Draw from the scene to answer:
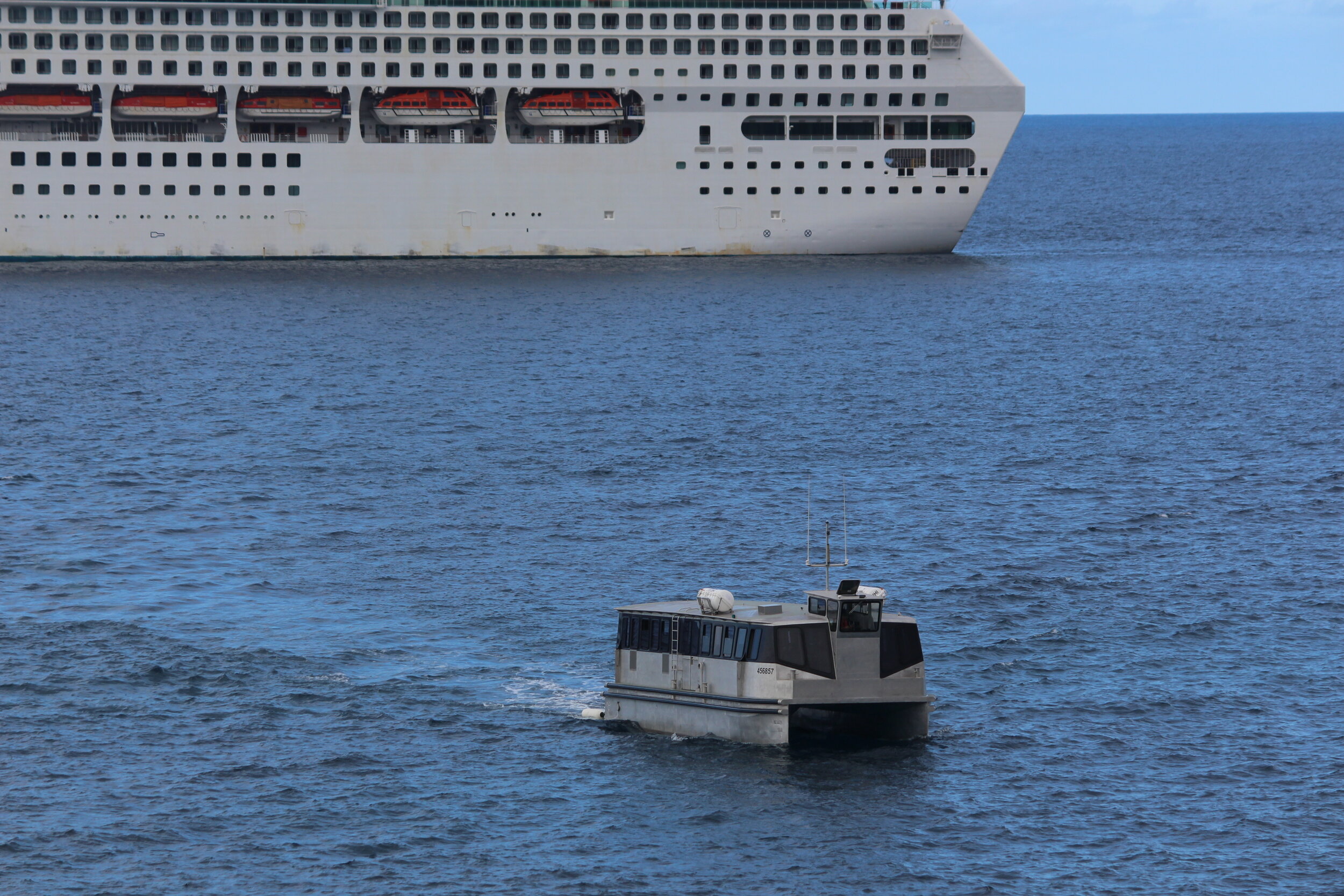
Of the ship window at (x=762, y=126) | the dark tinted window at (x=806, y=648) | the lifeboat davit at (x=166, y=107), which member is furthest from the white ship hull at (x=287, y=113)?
the dark tinted window at (x=806, y=648)

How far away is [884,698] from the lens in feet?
133

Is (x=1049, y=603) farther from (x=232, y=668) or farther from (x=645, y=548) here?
(x=232, y=668)

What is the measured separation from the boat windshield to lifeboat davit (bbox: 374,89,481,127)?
86.3 m

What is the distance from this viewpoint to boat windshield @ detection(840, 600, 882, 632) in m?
40.7

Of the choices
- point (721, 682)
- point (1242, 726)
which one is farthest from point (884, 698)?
point (1242, 726)

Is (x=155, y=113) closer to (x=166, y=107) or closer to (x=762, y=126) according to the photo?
(x=166, y=107)

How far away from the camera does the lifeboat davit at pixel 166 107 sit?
394ft

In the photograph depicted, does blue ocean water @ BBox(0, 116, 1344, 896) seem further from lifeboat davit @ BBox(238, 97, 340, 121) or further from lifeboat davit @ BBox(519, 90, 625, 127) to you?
lifeboat davit @ BBox(519, 90, 625, 127)

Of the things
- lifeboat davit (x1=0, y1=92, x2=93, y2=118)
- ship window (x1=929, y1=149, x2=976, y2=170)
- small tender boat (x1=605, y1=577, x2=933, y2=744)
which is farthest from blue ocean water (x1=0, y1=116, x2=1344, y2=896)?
lifeboat davit (x1=0, y1=92, x2=93, y2=118)

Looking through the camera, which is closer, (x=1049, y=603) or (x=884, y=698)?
(x=884, y=698)

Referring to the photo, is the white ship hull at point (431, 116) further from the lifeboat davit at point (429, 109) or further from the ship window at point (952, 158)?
the ship window at point (952, 158)

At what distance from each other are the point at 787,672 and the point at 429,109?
87.6 m

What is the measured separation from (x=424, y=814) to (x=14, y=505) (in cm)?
3210

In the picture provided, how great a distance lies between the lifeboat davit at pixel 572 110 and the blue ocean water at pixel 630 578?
53.4 feet
